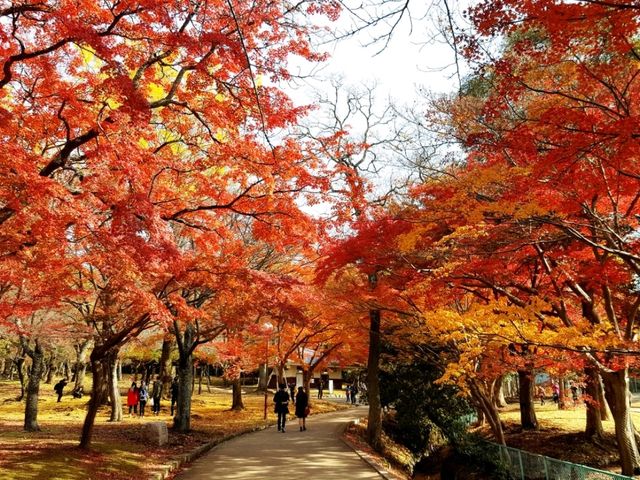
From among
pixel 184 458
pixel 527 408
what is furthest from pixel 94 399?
pixel 527 408

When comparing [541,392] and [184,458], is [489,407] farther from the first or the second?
[541,392]

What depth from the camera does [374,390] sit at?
15117 mm

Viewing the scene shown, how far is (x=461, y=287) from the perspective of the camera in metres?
13.9

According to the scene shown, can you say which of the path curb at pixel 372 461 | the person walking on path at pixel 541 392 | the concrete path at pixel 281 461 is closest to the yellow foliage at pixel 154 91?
the concrete path at pixel 281 461

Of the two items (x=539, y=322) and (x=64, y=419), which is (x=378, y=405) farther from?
(x=64, y=419)

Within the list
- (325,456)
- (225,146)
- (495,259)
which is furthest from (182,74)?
(325,456)

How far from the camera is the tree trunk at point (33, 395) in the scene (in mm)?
14914

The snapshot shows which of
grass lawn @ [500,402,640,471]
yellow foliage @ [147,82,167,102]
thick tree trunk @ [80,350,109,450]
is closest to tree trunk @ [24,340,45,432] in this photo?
thick tree trunk @ [80,350,109,450]

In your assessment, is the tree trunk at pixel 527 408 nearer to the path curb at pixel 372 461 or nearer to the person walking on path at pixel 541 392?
the path curb at pixel 372 461

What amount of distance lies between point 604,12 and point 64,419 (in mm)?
21860

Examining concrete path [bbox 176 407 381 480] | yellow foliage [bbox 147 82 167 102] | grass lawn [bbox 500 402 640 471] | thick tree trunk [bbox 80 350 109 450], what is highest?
yellow foliage [bbox 147 82 167 102]

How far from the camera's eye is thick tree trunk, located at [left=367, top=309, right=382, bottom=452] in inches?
585

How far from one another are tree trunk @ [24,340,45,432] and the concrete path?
20.5 feet

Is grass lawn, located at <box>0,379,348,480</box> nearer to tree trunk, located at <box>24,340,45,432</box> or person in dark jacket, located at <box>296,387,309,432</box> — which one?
tree trunk, located at <box>24,340,45,432</box>
